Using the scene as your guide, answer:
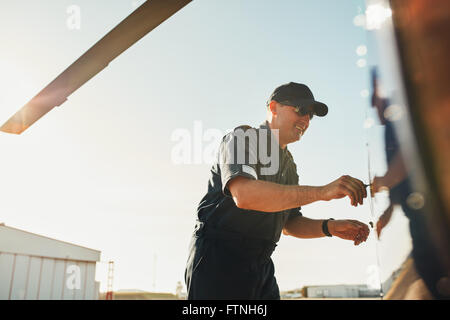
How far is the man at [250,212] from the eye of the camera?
1.35 meters

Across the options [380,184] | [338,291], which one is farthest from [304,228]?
[338,291]

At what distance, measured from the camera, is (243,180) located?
1333 millimetres

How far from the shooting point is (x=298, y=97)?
1.77 metres

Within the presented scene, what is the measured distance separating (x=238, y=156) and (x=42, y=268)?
12.9 metres

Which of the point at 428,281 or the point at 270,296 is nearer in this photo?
the point at 428,281

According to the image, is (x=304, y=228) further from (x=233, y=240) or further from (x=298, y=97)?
(x=298, y=97)

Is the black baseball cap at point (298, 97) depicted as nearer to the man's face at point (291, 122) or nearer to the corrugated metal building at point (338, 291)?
the man's face at point (291, 122)

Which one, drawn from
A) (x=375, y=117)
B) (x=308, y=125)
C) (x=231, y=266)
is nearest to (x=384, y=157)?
(x=375, y=117)

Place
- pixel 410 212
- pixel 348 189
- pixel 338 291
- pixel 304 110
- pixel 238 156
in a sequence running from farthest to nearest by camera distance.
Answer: pixel 338 291
pixel 304 110
pixel 238 156
pixel 348 189
pixel 410 212
